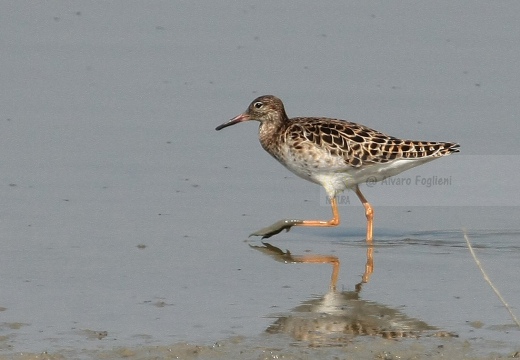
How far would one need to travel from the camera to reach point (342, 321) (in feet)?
31.8

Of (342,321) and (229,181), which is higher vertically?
(229,181)

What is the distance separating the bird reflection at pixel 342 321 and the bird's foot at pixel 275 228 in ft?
6.25

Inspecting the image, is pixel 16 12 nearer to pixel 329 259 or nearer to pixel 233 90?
pixel 233 90

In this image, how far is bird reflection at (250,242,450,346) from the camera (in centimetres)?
928

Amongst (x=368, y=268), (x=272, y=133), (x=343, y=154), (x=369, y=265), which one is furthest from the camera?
(x=272, y=133)

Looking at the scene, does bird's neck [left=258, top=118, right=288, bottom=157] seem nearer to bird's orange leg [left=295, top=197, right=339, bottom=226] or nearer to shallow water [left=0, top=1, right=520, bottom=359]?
shallow water [left=0, top=1, right=520, bottom=359]

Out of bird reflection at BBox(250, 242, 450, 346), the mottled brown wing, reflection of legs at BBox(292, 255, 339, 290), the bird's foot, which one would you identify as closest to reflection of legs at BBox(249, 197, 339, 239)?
the bird's foot

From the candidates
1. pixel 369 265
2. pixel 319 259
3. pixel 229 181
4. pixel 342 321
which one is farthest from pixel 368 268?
pixel 229 181

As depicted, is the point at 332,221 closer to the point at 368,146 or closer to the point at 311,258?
the point at 368,146

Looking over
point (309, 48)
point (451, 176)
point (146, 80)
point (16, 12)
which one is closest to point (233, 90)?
point (146, 80)

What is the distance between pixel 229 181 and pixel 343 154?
1757 millimetres

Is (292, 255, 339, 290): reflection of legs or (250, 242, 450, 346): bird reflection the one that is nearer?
(250, 242, 450, 346): bird reflection

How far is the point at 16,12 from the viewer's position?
21812mm

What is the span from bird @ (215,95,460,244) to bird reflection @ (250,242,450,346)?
2.70m
